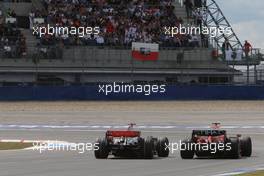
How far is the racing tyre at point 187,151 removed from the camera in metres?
19.1

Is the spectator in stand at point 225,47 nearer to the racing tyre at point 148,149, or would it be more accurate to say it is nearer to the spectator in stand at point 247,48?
the spectator in stand at point 247,48

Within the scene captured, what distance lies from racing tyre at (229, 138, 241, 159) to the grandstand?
31001 mm

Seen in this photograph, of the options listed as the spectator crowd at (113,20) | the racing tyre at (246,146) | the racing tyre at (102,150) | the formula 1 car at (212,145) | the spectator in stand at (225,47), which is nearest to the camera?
the formula 1 car at (212,145)

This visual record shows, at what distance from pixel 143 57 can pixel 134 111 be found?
8.76 metres

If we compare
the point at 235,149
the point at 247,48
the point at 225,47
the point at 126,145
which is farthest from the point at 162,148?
the point at 225,47

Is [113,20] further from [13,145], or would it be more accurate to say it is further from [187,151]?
[187,151]

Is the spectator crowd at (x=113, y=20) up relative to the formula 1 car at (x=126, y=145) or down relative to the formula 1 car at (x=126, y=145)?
up

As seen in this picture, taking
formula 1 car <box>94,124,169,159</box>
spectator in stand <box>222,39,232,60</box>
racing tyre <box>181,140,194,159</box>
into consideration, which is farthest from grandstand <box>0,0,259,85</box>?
racing tyre <box>181,140,194,159</box>

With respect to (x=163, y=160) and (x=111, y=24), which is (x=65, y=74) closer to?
(x=111, y=24)

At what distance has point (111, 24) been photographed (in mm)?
53375

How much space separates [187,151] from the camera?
1912 cm

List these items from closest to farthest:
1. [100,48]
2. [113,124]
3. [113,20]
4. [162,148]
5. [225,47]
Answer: [162,148]
[113,124]
[100,48]
[113,20]
[225,47]

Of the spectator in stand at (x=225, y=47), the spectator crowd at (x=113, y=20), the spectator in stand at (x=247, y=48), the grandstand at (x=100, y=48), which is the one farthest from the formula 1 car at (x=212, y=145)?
the spectator in stand at (x=247, y=48)

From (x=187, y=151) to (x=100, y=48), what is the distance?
3265 cm
